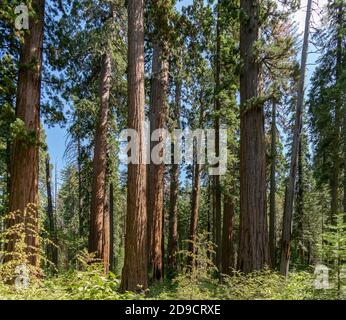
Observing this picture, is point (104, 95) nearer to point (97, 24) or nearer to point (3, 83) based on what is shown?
point (97, 24)

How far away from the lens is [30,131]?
6781 mm

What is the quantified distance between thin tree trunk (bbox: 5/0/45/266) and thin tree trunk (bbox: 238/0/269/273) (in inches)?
170

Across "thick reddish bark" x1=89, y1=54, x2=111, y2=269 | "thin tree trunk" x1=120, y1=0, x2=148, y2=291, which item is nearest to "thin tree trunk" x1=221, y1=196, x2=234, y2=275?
"thick reddish bark" x1=89, y1=54, x2=111, y2=269

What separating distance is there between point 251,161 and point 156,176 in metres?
4.88

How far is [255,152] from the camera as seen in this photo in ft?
23.1

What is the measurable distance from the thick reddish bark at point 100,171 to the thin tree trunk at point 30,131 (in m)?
5.16

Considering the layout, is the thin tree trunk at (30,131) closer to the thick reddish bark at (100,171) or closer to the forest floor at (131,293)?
the forest floor at (131,293)

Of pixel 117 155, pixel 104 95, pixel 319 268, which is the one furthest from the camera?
pixel 117 155

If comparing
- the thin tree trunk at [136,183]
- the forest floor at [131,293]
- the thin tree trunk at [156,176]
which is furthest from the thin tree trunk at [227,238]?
the thin tree trunk at [136,183]

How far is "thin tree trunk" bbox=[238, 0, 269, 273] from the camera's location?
671 centimetres

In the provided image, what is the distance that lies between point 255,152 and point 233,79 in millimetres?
1926

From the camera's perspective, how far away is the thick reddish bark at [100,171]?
12.0 meters
